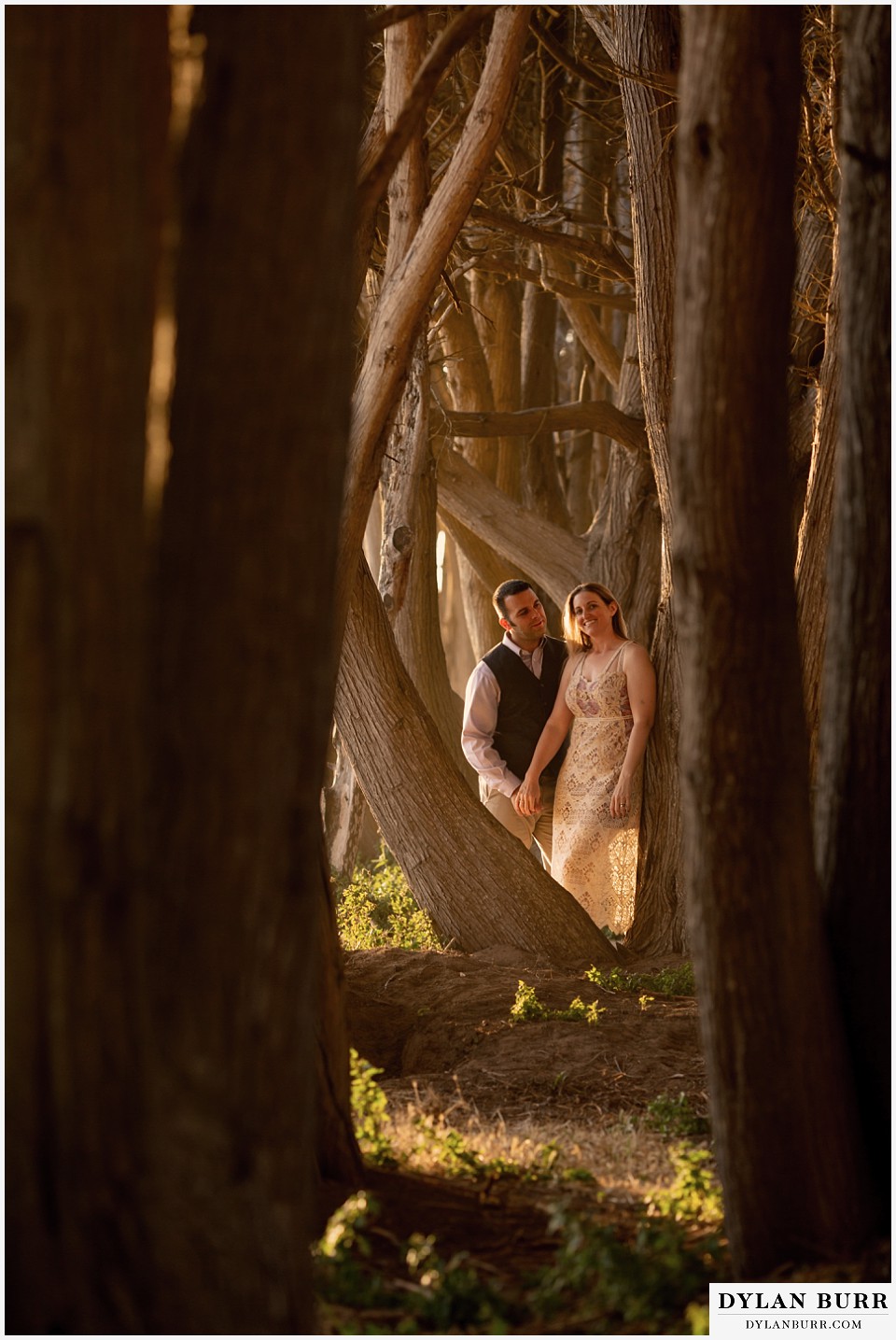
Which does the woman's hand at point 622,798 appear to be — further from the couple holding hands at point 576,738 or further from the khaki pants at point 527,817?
the khaki pants at point 527,817

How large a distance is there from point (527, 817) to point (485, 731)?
66cm

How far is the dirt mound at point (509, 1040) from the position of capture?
18.0 feet

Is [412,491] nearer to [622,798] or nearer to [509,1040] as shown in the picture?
[622,798]

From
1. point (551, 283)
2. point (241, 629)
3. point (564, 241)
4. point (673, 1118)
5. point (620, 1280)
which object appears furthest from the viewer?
point (551, 283)

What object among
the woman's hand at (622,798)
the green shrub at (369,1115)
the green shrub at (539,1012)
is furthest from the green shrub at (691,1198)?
the woman's hand at (622,798)

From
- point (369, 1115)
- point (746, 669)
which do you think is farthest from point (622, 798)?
point (746, 669)

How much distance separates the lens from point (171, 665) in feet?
7.93

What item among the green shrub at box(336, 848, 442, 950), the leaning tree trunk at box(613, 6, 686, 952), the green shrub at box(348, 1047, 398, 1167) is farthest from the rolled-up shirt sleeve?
the green shrub at box(348, 1047, 398, 1167)

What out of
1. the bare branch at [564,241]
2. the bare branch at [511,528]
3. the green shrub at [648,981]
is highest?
the bare branch at [564,241]

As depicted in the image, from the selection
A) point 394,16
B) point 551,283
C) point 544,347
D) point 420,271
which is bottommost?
point 394,16

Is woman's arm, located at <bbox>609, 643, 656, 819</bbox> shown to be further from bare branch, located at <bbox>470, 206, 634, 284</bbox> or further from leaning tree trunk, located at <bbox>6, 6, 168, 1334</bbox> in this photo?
leaning tree trunk, located at <bbox>6, 6, 168, 1334</bbox>

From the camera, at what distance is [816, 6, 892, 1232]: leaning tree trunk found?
3260 mm

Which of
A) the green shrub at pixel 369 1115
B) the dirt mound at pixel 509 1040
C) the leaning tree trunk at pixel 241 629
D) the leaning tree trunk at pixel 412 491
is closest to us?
the leaning tree trunk at pixel 241 629

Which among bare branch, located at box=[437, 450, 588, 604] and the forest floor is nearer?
the forest floor
